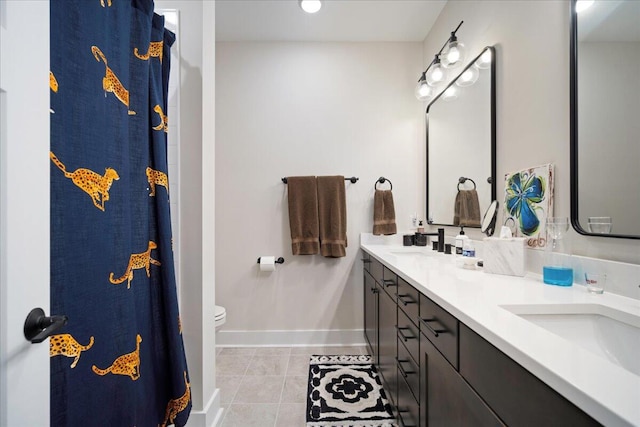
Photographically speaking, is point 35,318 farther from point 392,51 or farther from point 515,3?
point 392,51

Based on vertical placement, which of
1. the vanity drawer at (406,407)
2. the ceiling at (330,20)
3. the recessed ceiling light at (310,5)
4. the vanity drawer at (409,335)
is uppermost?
the ceiling at (330,20)

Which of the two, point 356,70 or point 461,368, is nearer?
point 461,368

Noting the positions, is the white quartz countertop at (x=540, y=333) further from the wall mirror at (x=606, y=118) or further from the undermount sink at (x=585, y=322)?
the wall mirror at (x=606, y=118)

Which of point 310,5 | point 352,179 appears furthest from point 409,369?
point 310,5

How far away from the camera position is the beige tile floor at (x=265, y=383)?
1.52 m

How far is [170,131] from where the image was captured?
4.36ft

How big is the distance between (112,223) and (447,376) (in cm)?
118

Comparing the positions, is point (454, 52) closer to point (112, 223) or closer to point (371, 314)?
point (371, 314)

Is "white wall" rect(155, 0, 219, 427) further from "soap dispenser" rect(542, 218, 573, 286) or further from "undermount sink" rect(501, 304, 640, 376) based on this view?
"soap dispenser" rect(542, 218, 573, 286)

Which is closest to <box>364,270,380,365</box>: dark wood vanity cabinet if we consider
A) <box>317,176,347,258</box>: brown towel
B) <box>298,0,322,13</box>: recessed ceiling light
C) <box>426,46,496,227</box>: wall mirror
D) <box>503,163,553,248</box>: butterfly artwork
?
<box>317,176,347,258</box>: brown towel

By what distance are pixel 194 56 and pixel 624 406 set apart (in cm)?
175

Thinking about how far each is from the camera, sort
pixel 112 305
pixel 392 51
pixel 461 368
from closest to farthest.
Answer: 1. pixel 461 368
2. pixel 112 305
3. pixel 392 51

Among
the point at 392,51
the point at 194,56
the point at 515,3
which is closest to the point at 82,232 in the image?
the point at 194,56

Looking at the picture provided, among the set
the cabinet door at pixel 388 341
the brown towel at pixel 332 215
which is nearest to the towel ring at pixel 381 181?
the brown towel at pixel 332 215
